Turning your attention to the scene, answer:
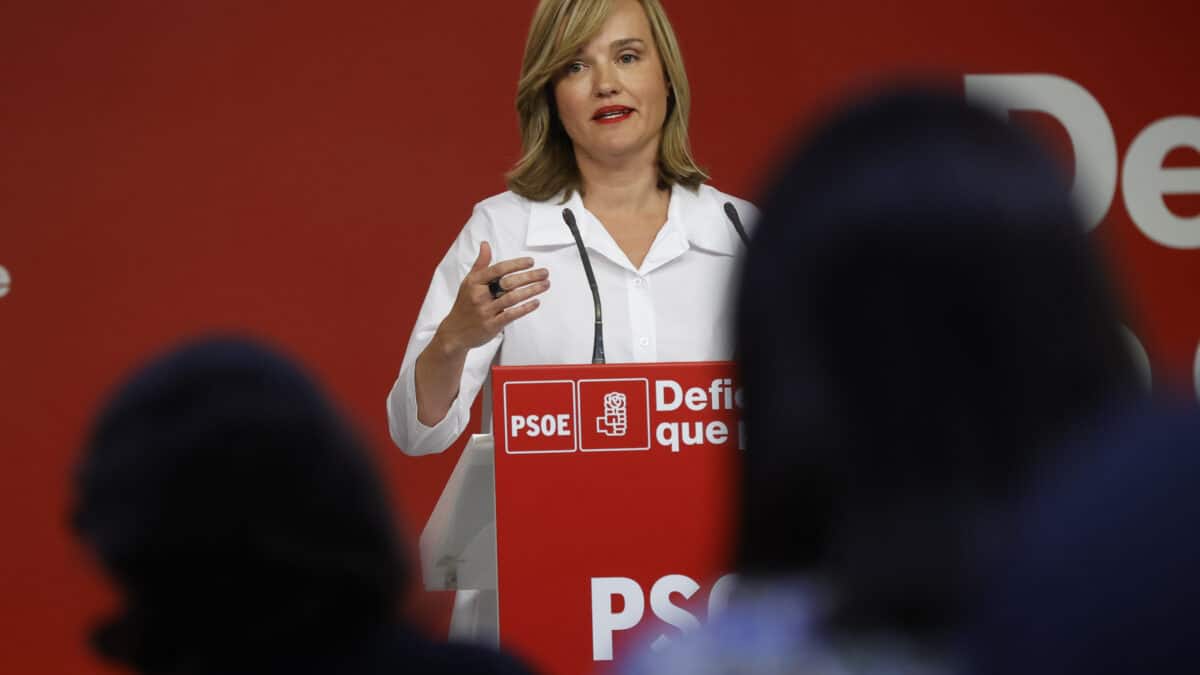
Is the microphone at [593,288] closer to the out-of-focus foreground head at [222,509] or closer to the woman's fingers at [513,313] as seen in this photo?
the woman's fingers at [513,313]

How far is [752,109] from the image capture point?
15.5ft

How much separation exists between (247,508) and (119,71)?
369 cm

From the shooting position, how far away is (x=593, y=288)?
3.00 metres

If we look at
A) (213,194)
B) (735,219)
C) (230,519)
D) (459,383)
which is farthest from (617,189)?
(230,519)

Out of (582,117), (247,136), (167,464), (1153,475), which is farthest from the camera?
(247,136)

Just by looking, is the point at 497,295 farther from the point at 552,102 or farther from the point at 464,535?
the point at 552,102

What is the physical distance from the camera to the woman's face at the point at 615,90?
127 inches

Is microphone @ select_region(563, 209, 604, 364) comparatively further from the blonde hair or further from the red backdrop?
the red backdrop

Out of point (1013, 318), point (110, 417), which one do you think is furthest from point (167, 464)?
point (1013, 318)

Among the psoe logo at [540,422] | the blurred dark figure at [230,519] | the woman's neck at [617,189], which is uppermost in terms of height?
the woman's neck at [617,189]

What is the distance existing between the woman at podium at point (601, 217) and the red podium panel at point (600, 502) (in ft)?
1.77

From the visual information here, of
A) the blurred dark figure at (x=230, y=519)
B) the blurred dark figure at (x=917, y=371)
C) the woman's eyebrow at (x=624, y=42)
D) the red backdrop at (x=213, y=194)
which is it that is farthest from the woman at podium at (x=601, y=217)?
the blurred dark figure at (x=917, y=371)

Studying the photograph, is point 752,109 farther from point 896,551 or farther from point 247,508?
point 896,551

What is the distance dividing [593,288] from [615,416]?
0.60 meters
